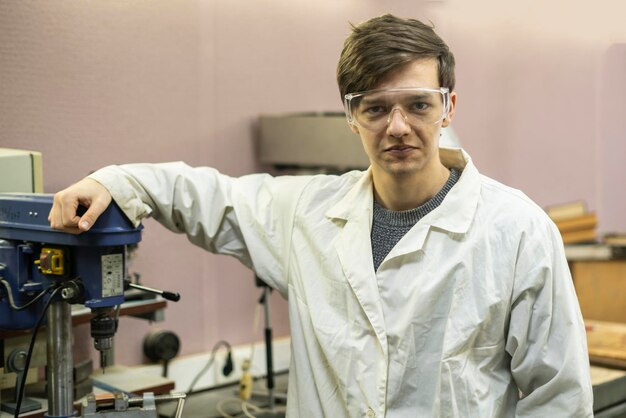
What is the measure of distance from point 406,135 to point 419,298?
347 mm

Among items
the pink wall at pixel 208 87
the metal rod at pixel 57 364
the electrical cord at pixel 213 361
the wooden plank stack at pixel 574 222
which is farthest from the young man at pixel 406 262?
the wooden plank stack at pixel 574 222

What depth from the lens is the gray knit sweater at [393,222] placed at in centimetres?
186

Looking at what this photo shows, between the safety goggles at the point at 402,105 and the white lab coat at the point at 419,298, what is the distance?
16cm

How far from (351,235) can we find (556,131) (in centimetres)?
282

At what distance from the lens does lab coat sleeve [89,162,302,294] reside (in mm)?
1926

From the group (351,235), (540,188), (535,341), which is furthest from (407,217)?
(540,188)

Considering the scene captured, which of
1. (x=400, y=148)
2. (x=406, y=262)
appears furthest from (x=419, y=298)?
(x=400, y=148)

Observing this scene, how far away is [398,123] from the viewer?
5.78 ft

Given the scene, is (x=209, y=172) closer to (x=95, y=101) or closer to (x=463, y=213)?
(x=463, y=213)

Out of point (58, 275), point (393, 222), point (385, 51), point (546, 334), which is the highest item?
point (385, 51)

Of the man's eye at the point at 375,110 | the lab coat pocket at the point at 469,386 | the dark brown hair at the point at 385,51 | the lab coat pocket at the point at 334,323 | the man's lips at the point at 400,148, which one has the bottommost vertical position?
the lab coat pocket at the point at 469,386

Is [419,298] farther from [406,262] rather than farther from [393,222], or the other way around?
[393,222]

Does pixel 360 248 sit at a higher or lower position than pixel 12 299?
higher

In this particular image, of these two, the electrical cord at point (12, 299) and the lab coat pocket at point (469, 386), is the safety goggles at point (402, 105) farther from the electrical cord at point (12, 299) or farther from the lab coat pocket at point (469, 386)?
the electrical cord at point (12, 299)
